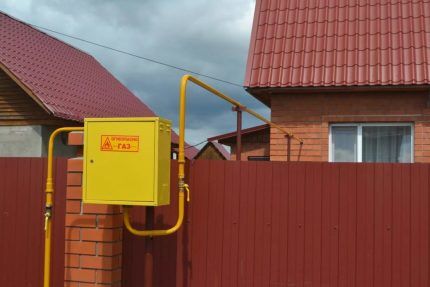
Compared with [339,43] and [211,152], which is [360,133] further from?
[211,152]

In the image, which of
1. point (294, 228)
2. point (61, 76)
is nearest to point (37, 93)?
point (61, 76)

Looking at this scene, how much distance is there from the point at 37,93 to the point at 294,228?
32.7 ft

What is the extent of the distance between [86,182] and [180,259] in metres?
1.03

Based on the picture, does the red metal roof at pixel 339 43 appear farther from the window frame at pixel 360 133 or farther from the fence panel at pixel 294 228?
the fence panel at pixel 294 228

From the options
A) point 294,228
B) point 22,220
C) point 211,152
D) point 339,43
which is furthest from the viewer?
point 211,152

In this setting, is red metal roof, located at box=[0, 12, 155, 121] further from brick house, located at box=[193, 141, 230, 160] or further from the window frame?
the window frame

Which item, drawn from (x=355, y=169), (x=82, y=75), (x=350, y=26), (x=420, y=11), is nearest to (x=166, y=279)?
(x=355, y=169)

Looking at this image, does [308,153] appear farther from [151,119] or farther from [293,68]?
[151,119]

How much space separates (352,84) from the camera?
6980 mm

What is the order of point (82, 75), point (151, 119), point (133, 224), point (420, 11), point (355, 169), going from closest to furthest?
point (151, 119) → point (355, 169) → point (133, 224) → point (420, 11) → point (82, 75)

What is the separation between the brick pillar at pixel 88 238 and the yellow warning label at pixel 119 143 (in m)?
0.50

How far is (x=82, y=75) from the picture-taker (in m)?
17.7

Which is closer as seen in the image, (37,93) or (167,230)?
(167,230)

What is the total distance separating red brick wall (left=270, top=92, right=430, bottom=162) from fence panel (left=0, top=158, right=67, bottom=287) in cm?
378
